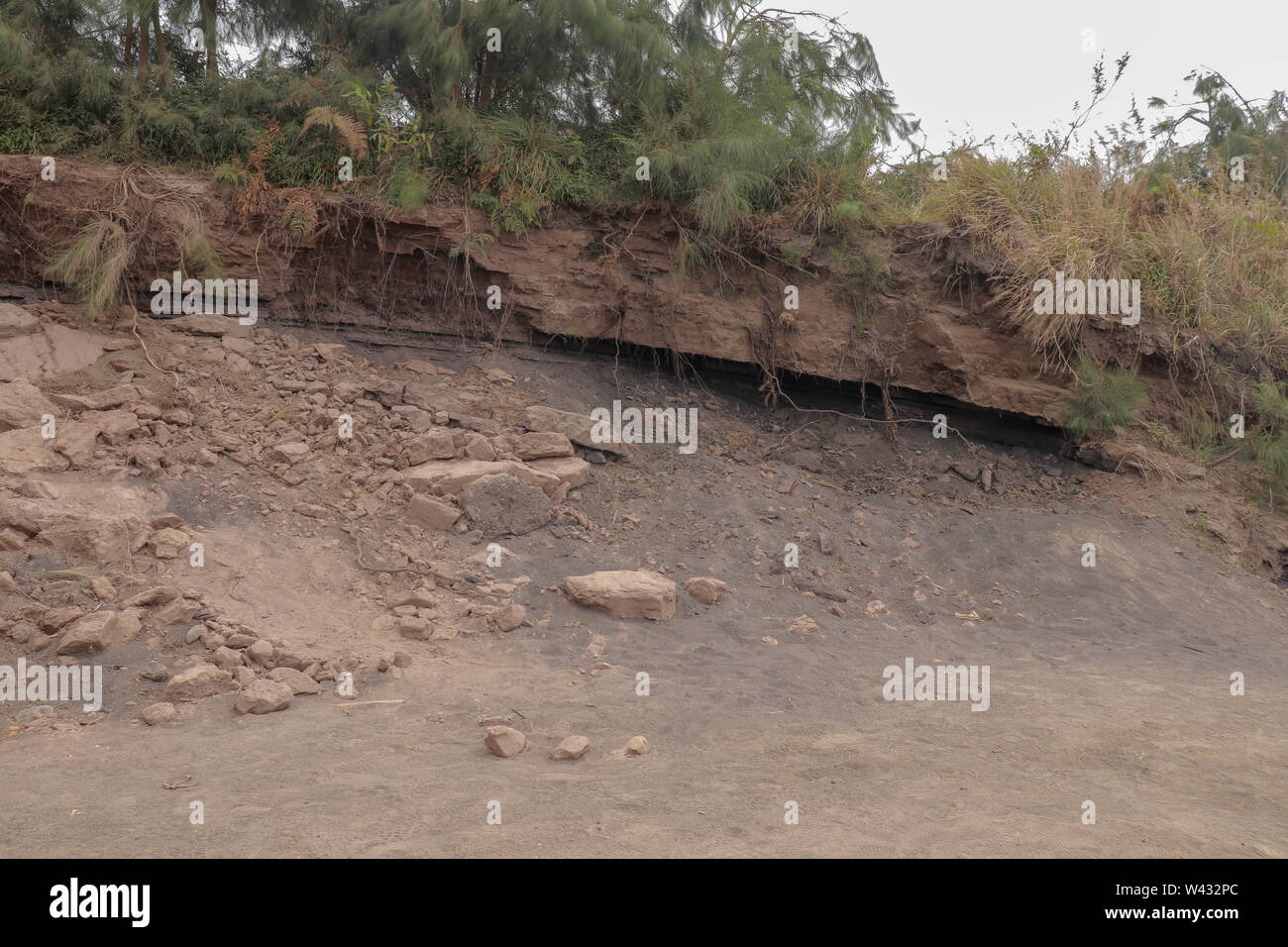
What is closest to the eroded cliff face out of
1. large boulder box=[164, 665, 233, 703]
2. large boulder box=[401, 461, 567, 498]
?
large boulder box=[401, 461, 567, 498]

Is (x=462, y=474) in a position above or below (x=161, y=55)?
below

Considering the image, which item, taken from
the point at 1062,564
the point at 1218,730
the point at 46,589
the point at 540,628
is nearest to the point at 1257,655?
the point at 1062,564

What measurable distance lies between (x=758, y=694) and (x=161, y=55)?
7.88m

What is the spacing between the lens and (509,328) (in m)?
9.00

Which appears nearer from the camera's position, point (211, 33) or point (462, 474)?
point (462, 474)

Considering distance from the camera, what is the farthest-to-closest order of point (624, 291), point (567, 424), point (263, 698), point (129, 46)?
point (624, 291) → point (129, 46) → point (567, 424) → point (263, 698)

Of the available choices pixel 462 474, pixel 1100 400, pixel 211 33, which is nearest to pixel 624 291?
pixel 462 474

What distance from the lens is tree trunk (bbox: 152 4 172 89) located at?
821 centimetres

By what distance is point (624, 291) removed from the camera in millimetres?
9109

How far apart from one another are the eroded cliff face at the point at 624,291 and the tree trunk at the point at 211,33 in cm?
130

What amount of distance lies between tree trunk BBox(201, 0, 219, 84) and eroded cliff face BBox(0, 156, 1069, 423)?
4.26 ft

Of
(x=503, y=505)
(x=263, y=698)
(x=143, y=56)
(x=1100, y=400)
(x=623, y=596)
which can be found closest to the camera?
(x=263, y=698)

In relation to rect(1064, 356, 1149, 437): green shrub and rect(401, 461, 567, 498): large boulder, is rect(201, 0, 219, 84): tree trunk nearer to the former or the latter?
rect(401, 461, 567, 498): large boulder

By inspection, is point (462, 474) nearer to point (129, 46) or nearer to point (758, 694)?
point (758, 694)
